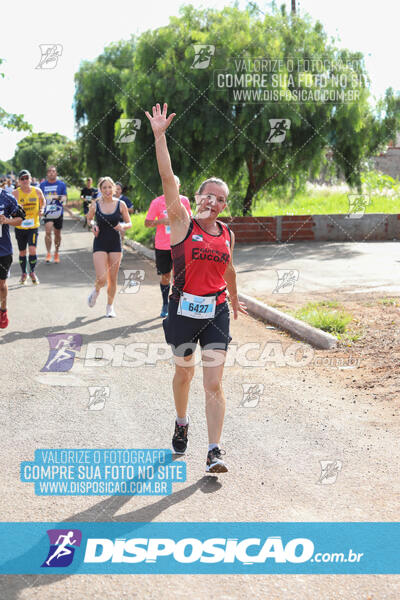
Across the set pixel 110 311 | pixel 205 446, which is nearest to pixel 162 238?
pixel 110 311

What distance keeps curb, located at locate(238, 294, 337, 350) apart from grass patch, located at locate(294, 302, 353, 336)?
0.11 m

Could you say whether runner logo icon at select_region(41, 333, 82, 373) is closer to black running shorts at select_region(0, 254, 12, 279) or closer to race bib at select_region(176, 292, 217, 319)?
black running shorts at select_region(0, 254, 12, 279)

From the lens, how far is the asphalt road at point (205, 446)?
129 inches

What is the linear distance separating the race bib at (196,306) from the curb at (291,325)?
153 inches

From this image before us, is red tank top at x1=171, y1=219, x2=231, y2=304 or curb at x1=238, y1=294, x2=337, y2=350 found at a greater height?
red tank top at x1=171, y1=219, x2=231, y2=304

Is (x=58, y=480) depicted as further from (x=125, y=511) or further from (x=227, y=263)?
(x=227, y=263)

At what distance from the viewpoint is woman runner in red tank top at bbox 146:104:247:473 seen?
4488 millimetres

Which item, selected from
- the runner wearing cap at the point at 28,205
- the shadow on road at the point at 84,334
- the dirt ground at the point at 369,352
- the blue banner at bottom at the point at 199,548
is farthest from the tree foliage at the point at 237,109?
the blue banner at bottom at the point at 199,548

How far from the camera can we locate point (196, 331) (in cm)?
467

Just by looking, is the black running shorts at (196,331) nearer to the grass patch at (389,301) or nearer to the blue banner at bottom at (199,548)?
A: the blue banner at bottom at (199,548)

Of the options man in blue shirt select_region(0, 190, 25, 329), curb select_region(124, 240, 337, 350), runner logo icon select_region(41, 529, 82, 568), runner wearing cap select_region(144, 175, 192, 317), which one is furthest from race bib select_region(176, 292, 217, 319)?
runner wearing cap select_region(144, 175, 192, 317)

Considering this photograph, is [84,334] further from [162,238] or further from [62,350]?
[162,238]

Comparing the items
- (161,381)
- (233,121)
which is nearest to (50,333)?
(161,381)

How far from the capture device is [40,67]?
13.4 metres
